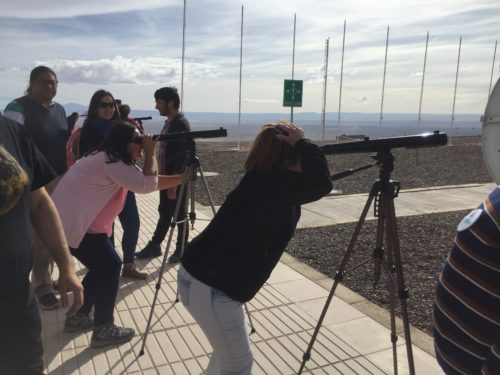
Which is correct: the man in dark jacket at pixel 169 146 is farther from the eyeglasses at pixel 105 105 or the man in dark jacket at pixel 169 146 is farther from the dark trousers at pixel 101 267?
the dark trousers at pixel 101 267

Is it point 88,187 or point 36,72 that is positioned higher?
point 36,72

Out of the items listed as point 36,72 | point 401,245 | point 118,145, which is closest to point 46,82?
point 36,72

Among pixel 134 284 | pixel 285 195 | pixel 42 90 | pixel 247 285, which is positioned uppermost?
pixel 42 90

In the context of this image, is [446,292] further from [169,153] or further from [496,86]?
[169,153]

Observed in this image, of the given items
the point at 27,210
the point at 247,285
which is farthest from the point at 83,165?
the point at 247,285

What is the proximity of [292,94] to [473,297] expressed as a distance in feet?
50.8

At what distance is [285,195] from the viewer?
1.96m

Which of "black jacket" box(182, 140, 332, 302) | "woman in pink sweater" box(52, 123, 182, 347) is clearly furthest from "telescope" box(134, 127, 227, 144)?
"black jacket" box(182, 140, 332, 302)

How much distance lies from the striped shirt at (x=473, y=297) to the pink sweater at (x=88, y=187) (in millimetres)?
2298

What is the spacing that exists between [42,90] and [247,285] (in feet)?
11.9

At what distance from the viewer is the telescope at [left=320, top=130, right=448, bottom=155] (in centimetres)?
229

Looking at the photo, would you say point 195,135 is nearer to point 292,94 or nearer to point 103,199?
point 103,199

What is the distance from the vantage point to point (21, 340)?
1735 millimetres

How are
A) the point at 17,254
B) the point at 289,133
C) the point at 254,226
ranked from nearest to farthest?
the point at 17,254 < the point at 254,226 < the point at 289,133
